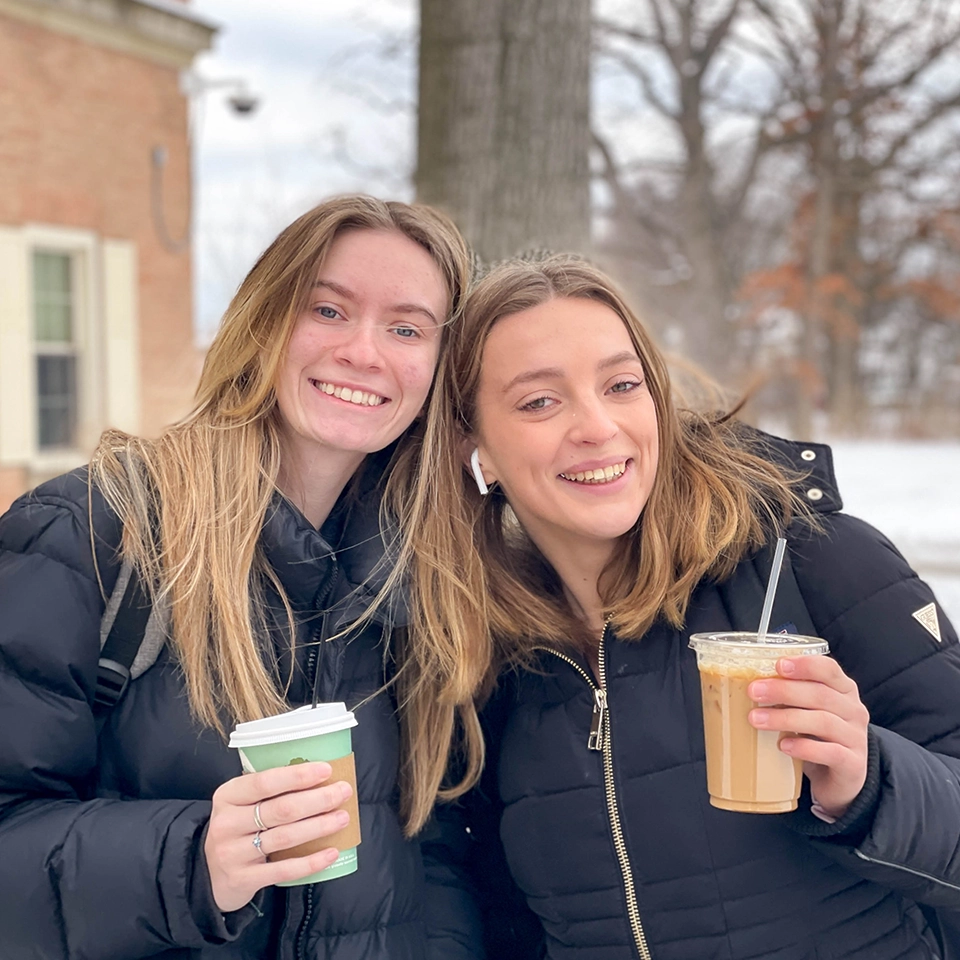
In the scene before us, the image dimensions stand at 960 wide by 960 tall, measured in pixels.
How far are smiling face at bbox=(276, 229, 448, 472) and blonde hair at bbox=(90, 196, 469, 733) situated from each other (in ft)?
0.10

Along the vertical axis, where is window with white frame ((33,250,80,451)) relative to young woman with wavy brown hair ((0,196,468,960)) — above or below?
above

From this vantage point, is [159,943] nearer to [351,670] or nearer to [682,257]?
[351,670]

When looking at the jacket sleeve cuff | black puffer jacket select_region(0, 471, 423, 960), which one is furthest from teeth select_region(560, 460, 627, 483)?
the jacket sleeve cuff

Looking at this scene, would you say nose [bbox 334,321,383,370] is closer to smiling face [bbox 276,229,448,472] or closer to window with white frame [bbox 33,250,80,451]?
smiling face [bbox 276,229,448,472]

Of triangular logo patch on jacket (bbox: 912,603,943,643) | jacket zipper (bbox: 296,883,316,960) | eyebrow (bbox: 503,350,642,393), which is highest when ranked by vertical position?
eyebrow (bbox: 503,350,642,393)

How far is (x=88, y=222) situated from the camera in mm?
10492

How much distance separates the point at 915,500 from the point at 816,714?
30.1ft

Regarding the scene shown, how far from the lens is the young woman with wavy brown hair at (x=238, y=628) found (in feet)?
5.93

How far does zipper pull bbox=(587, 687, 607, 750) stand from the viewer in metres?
2.11

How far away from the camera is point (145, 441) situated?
2.26 meters

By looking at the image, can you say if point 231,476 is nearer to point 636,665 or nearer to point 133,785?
point 133,785

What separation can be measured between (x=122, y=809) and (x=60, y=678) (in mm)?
262

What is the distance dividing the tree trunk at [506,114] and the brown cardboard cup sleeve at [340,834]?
3.37 meters

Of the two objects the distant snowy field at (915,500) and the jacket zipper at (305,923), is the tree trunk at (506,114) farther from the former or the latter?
the jacket zipper at (305,923)
